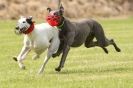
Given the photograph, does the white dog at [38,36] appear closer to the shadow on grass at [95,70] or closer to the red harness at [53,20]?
the red harness at [53,20]

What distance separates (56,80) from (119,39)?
54.6ft

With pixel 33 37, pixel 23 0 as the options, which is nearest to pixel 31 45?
pixel 33 37

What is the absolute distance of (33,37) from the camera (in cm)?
1515

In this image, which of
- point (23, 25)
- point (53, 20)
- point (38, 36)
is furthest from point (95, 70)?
point (23, 25)

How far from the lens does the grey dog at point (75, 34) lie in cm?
1577

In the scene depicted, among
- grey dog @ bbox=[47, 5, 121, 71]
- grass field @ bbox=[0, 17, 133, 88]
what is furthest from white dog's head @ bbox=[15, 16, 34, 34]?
grass field @ bbox=[0, 17, 133, 88]

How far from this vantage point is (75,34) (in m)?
16.4

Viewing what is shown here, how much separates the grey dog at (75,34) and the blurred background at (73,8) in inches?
1348

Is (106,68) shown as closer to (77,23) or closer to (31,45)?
(77,23)

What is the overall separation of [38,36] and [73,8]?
40920 millimetres

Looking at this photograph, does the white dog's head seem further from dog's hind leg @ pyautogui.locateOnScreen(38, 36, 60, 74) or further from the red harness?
dog's hind leg @ pyautogui.locateOnScreen(38, 36, 60, 74)

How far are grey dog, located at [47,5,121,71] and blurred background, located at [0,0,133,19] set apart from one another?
1348 inches

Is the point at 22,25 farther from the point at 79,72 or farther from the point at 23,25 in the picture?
the point at 79,72

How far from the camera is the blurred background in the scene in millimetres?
53000
